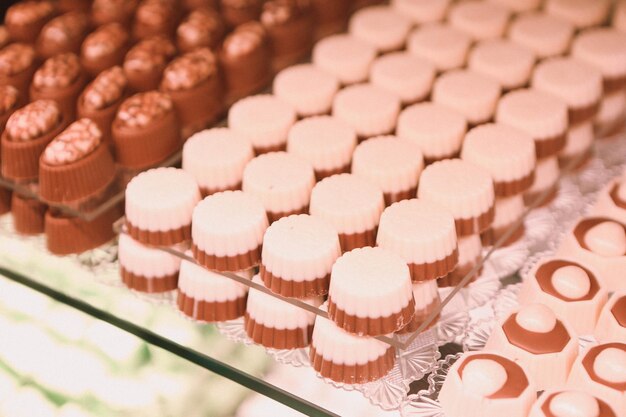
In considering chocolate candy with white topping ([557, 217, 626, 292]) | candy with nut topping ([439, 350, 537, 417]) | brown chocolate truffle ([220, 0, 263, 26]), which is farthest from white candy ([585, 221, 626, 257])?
brown chocolate truffle ([220, 0, 263, 26])

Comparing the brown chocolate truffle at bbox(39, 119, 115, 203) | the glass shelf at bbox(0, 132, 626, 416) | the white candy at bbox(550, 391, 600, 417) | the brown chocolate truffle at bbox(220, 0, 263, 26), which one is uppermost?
the brown chocolate truffle at bbox(220, 0, 263, 26)

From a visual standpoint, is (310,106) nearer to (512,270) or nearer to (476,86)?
(476,86)

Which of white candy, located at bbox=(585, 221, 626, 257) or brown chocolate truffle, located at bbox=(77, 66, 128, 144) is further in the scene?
brown chocolate truffle, located at bbox=(77, 66, 128, 144)

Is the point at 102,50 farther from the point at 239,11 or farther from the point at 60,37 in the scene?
the point at 239,11

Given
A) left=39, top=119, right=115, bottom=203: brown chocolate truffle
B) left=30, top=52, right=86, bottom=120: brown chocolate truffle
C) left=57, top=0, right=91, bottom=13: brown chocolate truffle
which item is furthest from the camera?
left=57, top=0, right=91, bottom=13: brown chocolate truffle

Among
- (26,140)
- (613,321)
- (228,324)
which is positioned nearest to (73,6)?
(26,140)

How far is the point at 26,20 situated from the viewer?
9.78ft

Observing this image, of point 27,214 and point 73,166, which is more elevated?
point 73,166

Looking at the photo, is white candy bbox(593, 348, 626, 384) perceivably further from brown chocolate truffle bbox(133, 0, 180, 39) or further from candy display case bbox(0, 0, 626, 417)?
brown chocolate truffle bbox(133, 0, 180, 39)

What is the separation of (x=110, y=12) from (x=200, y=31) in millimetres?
370

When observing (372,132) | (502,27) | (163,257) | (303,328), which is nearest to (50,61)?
(163,257)

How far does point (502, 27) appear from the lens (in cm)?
304

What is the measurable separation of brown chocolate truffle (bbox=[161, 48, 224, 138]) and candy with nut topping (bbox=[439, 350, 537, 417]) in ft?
4.02

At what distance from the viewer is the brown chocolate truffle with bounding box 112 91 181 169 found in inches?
99.3
